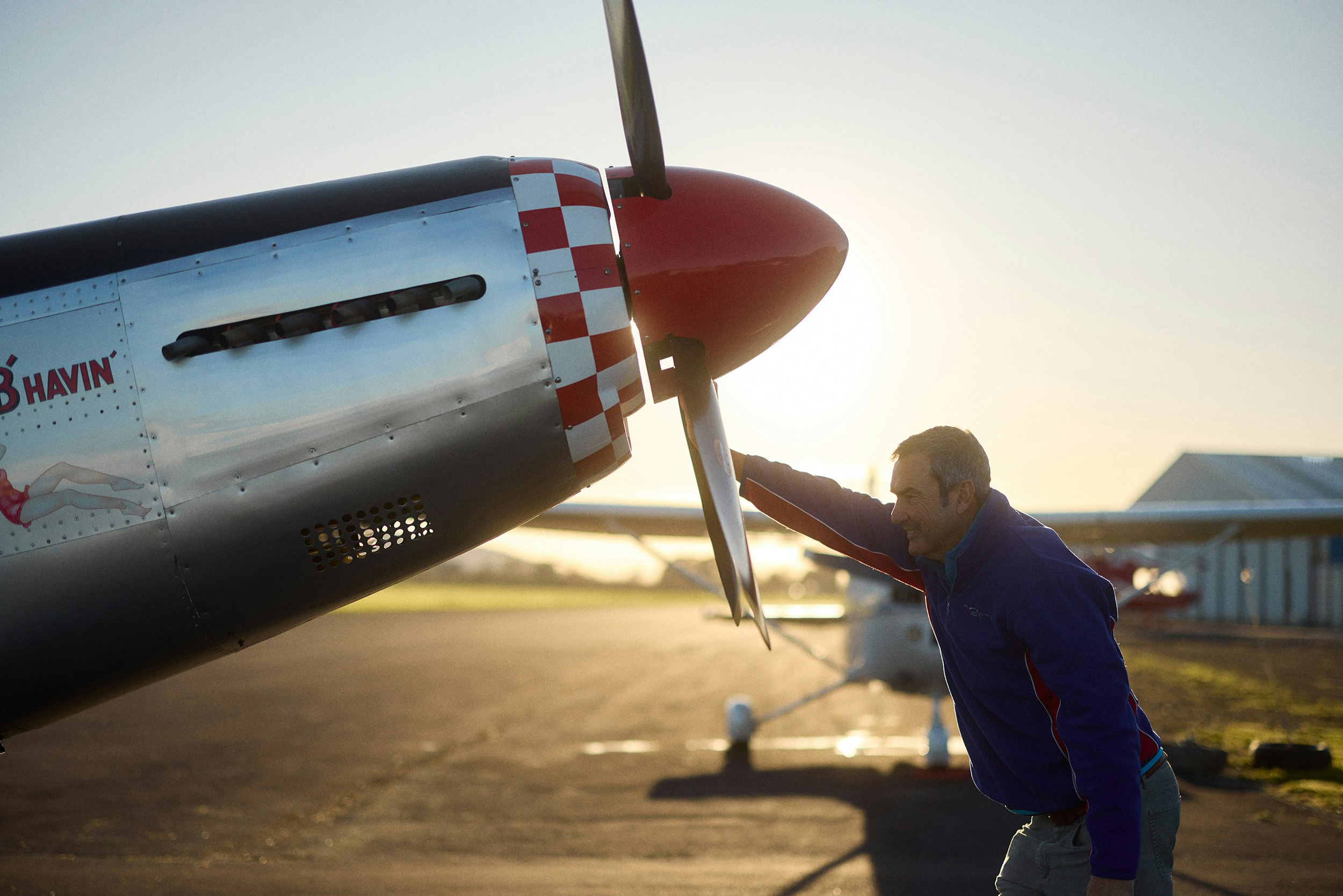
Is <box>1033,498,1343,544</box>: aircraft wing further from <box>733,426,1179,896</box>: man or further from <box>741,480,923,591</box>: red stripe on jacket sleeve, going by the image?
<box>733,426,1179,896</box>: man

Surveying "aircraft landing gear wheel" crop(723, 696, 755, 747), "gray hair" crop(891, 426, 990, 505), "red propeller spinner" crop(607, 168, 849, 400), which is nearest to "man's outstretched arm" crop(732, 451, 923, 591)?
"gray hair" crop(891, 426, 990, 505)

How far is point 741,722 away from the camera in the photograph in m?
11.5

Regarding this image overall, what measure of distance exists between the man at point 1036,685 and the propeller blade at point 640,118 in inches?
59.1

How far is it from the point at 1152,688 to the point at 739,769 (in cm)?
1242

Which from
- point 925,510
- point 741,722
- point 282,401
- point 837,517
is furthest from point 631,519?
point 925,510

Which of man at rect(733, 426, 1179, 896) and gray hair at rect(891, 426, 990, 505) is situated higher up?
gray hair at rect(891, 426, 990, 505)

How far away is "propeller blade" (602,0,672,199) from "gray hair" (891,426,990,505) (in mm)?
1500

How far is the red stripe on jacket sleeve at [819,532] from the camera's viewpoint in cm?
315

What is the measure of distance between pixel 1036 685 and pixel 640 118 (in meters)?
2.49

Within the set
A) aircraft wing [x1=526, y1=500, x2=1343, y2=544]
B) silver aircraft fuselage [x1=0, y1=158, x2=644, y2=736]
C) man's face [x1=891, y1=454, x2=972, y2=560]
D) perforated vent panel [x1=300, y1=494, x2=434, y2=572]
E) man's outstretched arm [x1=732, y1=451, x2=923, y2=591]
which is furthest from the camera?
aircraft wing [x1=526, y1=500, x2=1343, y2=544]

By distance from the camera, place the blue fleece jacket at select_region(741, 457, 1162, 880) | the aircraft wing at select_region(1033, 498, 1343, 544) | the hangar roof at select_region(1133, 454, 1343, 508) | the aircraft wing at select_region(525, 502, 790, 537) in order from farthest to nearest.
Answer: the hangar roof at select_region(1133, 454, 1343, 508) → the aircraft wing at select_region(525, 502, 790, 537) → the aircraft wing at select_region(1033, 498, 1343, 544) → the blue fleece jacket at select_region(741, 457, 1162, 880)

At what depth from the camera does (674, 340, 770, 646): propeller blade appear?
342cm

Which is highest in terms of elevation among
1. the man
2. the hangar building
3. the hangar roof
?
the man

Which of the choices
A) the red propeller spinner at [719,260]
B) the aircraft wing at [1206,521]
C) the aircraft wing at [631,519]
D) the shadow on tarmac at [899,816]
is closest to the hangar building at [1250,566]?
the aircraft wing at [1206,521]
